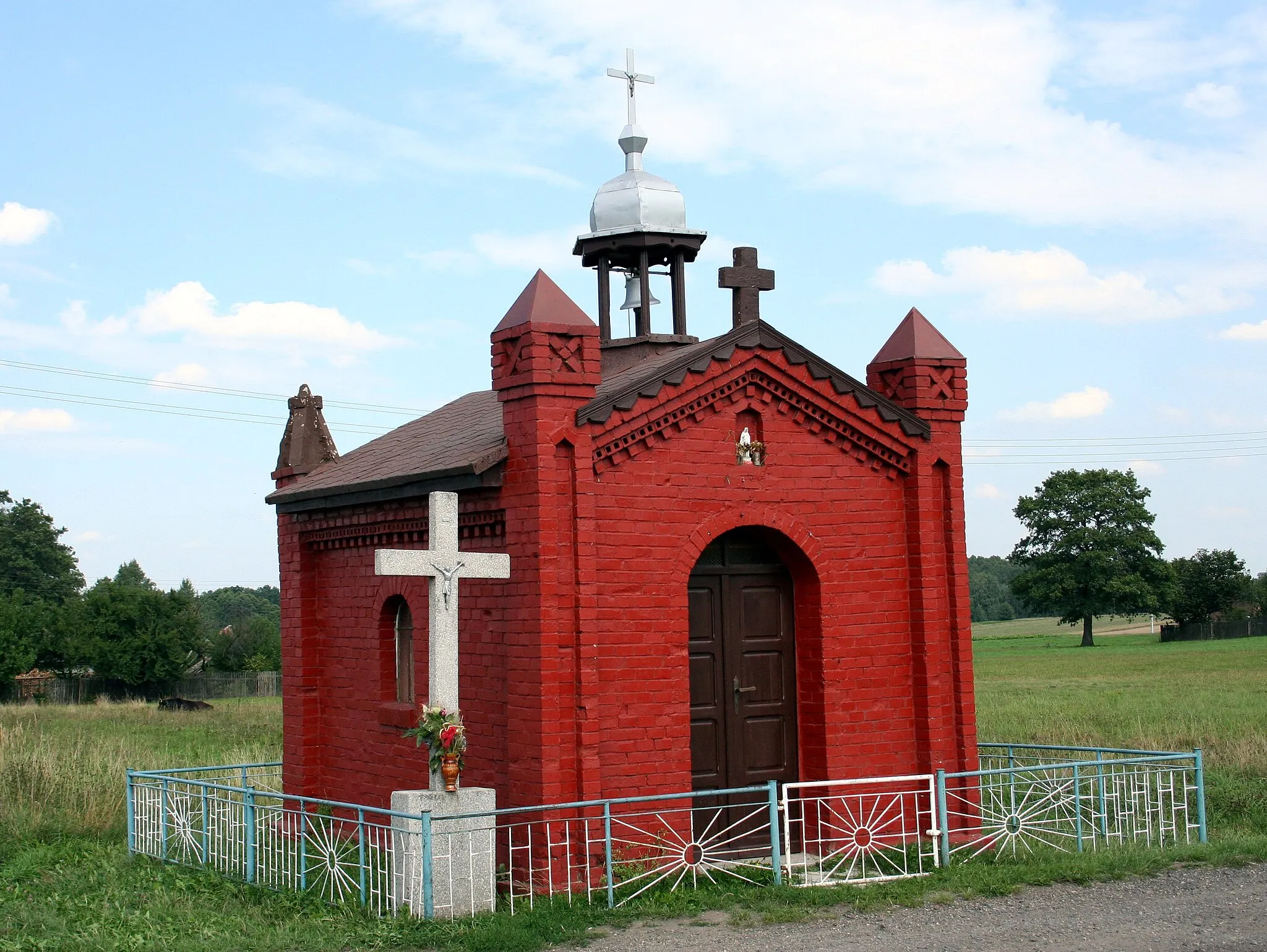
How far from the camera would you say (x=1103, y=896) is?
8.84 meters

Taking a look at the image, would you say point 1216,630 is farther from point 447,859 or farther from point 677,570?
point 447,859

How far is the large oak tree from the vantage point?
63594mm

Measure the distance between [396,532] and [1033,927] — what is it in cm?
618

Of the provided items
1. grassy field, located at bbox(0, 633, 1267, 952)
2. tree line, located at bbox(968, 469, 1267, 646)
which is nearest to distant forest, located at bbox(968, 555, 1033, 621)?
tree line, located at bbox(968, 469, 1267, 646)

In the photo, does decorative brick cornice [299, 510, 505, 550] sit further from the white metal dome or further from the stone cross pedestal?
the white metal dome

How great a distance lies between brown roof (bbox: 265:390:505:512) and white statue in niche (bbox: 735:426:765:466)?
6.46ft

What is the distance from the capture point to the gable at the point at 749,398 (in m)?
9.95

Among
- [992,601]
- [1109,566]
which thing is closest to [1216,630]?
[1109,566]

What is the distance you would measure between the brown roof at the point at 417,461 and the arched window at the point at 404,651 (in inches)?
43.0

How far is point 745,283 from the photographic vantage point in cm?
1111

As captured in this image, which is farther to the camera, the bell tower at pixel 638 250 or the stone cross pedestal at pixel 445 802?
the bell tower at pixel 638 250

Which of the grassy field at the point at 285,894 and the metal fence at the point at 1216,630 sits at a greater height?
the grassy field at the point at 285,894

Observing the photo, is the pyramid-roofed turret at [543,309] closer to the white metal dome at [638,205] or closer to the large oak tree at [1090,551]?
the white metal dome at [638,205]

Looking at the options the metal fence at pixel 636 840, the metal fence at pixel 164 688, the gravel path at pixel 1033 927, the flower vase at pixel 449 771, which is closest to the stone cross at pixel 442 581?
the flower vase at pixel 449 771
